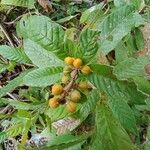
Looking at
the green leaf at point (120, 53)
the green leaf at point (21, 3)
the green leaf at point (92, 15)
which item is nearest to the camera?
the green leaf at point (120, 53)

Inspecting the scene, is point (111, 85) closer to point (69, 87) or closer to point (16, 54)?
point (69, 87)

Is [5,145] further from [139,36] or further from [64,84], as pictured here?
[64,84]

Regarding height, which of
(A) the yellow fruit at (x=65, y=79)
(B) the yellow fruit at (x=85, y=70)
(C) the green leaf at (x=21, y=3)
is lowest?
(C) the green leaf at (x=21, y=3)

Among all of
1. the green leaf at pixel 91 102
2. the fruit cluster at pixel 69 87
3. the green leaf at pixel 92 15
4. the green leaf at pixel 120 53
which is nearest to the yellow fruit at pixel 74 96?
the fruit cluster at pixel 69 87

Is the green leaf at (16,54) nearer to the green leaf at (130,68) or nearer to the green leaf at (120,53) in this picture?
the green leaf at (120,53)

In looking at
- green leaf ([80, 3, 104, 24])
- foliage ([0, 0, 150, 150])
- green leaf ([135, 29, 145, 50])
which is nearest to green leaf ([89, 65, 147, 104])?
foliage ([0, 0, 150, 150])

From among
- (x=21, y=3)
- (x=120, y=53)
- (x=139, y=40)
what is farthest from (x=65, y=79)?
(x=21, y=3)
